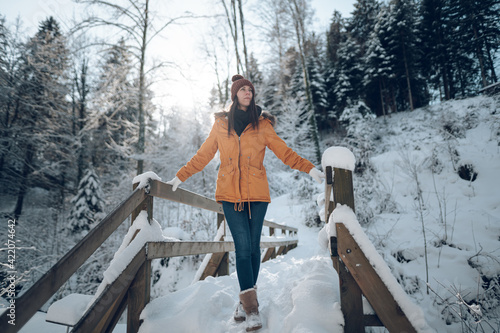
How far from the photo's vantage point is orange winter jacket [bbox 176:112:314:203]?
1.98 meters

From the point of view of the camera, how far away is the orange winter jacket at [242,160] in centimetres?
198

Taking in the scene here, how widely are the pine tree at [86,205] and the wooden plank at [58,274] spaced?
9133 mm

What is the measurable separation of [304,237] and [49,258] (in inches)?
332

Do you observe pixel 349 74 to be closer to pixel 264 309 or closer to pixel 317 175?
pixel 317 175

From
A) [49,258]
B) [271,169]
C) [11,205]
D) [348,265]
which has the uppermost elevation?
[271,169]

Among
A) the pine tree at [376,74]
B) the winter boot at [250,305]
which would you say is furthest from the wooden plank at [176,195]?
the pine tree at [376,74]

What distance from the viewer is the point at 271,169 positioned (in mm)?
14445

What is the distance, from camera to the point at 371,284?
1398 millimetres

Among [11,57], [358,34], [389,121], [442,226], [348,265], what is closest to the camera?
[348,265]

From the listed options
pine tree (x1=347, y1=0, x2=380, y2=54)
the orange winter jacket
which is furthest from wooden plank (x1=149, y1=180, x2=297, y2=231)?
pine tree (x1=347, y1=0, x2=380, y2=54)

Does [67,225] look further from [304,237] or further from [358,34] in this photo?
[358,34]

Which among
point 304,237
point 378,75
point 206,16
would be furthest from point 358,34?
point 304,237

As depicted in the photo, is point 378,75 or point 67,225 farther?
point 378,75

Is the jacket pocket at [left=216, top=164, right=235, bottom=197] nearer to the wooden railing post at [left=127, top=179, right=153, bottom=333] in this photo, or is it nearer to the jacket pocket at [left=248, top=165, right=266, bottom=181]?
the jacket pocket at [left=248, top=165, right=266, bottom=181]
